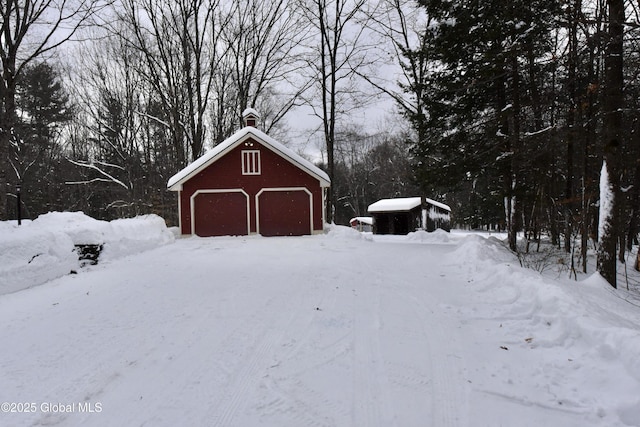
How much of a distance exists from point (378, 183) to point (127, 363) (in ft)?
144

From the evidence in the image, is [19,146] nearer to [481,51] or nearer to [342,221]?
[481,51]

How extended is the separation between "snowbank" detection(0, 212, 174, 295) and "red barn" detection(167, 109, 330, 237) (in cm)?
522

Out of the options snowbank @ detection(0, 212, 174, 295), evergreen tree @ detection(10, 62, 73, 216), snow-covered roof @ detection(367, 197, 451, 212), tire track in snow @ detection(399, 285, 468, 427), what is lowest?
tire track in snow @ detection(399, 285, 468, 427)

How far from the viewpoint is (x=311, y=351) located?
349 centimetres

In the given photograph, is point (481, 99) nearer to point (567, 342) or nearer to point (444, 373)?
point (567, 342)

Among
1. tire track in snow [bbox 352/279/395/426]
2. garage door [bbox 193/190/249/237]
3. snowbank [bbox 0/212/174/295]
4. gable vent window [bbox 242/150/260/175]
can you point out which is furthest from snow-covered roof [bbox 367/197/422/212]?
tire track in snow [bbox 352/279/395/426]

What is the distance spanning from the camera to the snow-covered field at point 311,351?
2533 millimetres

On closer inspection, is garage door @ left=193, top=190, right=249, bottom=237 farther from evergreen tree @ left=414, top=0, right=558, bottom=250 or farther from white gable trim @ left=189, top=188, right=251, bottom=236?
evergreen tree @ left=414, top=0, right=558, bottom=250

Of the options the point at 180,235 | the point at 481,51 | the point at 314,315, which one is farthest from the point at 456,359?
the point at 180,235

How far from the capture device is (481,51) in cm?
1115

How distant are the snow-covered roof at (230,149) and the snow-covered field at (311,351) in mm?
8769

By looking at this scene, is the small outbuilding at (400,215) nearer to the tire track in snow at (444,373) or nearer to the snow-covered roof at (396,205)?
the snow-covered roof at (396,205)

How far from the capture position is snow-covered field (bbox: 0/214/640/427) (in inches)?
99.7

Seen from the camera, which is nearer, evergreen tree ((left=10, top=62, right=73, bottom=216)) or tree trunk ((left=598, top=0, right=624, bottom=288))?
tree trunk ((left=598, top=0, right=624, bottom=288))
